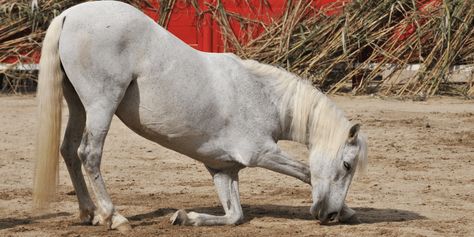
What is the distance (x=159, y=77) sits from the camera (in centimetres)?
618

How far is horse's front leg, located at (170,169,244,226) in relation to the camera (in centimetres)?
632

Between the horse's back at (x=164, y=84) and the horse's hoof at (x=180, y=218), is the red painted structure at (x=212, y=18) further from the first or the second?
the horse's hoof at (x=180, y=218)

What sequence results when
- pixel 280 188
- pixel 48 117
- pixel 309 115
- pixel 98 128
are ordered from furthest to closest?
pixel 280 188, pixel 309 115, pixel 48 117, pixel 98 128

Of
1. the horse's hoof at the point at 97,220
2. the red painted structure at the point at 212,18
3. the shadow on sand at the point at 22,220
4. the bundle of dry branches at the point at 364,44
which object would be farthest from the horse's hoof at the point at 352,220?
the red painted structure at the point at 212,18

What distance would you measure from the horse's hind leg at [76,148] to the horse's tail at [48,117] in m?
0.20

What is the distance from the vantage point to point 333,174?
636cm

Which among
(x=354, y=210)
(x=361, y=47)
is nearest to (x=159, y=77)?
(x=354, y=210)

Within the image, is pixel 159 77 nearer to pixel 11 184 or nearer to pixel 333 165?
pixel 333 165

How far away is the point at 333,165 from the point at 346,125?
0.26 meters

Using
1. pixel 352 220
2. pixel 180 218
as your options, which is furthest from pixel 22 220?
pixel 352 220

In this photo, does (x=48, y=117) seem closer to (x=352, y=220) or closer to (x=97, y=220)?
(x=97, y=220)

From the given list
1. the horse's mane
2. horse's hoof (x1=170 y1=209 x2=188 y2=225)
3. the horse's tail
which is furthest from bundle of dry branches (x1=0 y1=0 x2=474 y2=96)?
the horse's tail

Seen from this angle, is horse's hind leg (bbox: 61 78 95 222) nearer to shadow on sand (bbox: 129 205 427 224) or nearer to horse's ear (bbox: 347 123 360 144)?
shadow on sand (bbox: 129 205 427 224)

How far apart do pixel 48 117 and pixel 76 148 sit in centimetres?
36
